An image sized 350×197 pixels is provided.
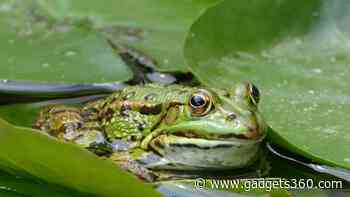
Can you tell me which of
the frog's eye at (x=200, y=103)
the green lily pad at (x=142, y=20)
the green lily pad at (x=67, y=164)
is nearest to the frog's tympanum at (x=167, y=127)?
the frog's eye at (x=200, y=103)

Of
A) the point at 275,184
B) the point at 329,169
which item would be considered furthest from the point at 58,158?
the point at 329,169

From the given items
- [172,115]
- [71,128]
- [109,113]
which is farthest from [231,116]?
[71,128]

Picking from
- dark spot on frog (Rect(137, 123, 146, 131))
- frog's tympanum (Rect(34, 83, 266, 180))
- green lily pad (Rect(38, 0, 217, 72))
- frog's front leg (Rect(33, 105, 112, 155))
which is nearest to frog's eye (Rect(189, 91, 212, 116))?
frog's tympanum (Rect(34, 83, 266, 180))

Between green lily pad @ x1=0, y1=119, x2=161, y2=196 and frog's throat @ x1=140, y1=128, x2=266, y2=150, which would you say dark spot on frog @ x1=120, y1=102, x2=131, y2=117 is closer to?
frog's throat @ x1=140, y1=128, x2=266, y2=150

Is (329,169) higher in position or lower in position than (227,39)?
lower

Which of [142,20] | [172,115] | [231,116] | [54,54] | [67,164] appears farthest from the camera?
[142,20]

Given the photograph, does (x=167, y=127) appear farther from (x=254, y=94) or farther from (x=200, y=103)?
(x=254, y=94)

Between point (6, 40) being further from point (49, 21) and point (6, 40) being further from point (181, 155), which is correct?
point (181, 155)
